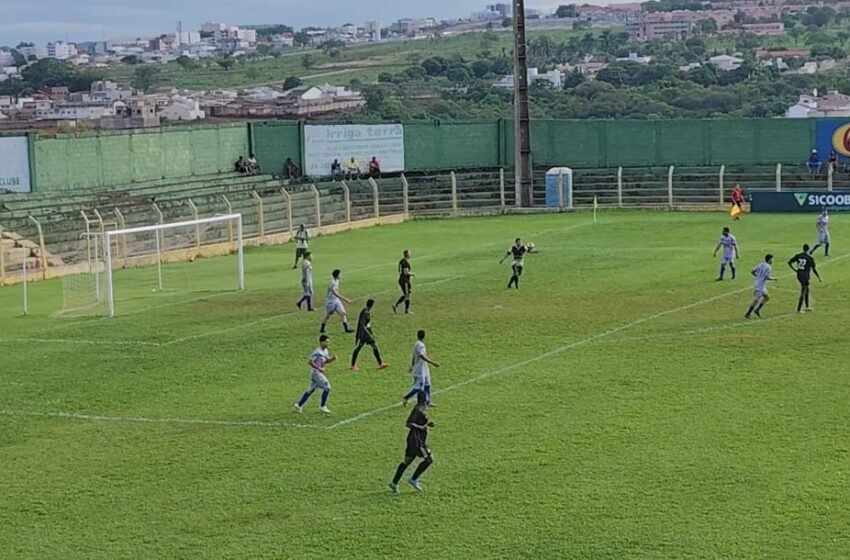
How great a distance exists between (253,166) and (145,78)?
117110 mm

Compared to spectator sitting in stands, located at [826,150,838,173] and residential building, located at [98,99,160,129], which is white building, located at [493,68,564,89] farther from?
spectator sitting in stands, located at [826,150,838,173]

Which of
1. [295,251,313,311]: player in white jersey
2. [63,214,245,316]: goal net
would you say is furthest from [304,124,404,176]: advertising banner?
[295,251,313,311]: player in white jersey

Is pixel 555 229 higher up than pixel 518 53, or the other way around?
pixel 518 53

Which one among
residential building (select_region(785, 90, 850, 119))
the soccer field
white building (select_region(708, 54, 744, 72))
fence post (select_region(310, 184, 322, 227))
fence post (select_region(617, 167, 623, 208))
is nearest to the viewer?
the soccer field

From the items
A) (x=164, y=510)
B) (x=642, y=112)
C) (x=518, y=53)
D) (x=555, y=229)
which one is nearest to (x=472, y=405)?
(x=164, y=510)

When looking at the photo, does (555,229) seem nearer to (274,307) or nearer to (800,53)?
(274,307)

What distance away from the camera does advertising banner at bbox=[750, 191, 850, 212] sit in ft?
200

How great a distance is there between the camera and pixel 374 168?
69.0 meters

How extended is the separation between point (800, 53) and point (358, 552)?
149 m

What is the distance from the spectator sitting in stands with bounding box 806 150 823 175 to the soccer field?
22932mm

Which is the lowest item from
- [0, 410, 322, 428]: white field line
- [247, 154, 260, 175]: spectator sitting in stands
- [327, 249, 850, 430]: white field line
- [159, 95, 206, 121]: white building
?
[0, 410, 322, 428]: white field line

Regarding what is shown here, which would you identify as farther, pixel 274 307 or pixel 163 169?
pixel 163 169

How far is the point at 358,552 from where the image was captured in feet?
→ 63.3

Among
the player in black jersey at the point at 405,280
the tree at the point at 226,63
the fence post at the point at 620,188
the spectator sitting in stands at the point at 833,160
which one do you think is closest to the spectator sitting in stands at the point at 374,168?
the fence post at the point at 620,188
